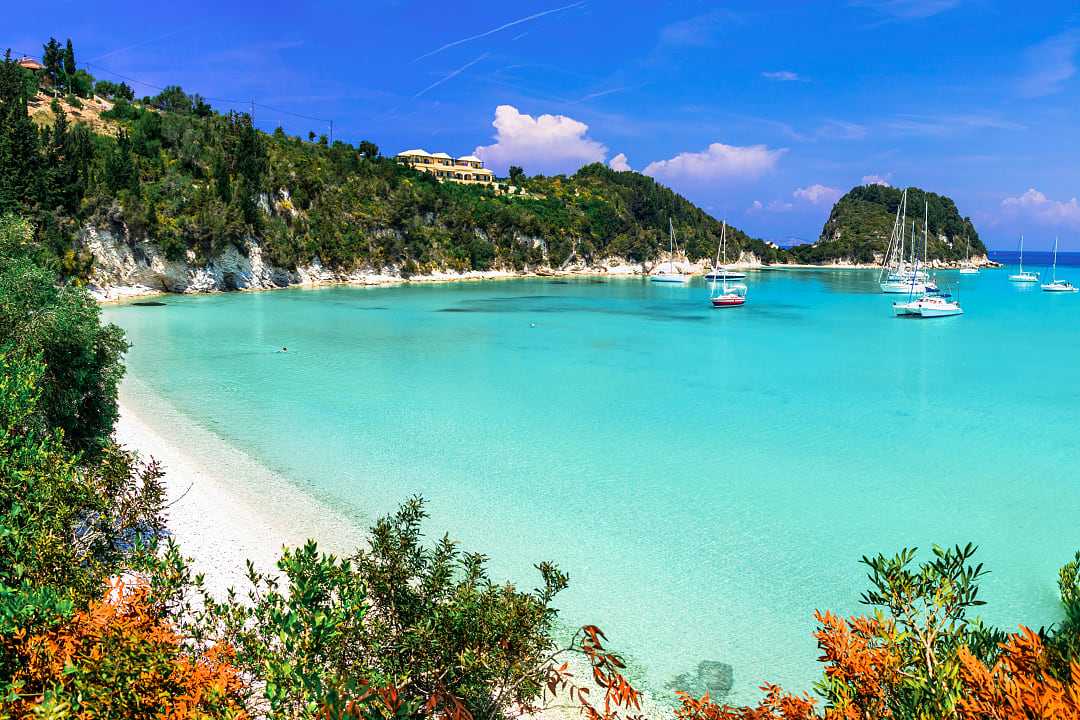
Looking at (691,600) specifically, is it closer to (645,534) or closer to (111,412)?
(645,534)

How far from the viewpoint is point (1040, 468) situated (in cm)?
1391

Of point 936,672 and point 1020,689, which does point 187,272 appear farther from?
point 1020,689

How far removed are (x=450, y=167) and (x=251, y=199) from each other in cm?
5859

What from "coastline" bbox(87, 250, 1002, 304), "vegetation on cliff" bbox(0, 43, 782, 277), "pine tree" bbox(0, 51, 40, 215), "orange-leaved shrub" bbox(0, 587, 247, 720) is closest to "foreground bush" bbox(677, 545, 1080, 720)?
"orange-leaved shrub" bbox(0, 587, 247, 720)

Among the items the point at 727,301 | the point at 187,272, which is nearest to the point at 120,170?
the point at 187,272

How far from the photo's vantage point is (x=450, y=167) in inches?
4397

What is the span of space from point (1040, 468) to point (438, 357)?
66.4ft

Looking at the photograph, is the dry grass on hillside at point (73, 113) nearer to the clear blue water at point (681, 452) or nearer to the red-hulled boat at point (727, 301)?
the clear blue water at point (681, 452)

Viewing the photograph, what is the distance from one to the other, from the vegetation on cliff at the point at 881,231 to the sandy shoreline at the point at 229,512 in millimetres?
157604

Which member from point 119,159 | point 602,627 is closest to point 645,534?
point 602,627

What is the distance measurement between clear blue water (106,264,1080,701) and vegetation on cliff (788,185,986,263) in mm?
127341

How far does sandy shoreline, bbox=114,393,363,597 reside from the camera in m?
8.52

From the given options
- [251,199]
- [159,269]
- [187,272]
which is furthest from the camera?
[251,199]

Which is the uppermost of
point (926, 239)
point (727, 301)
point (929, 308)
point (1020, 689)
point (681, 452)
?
point (926, 239)
